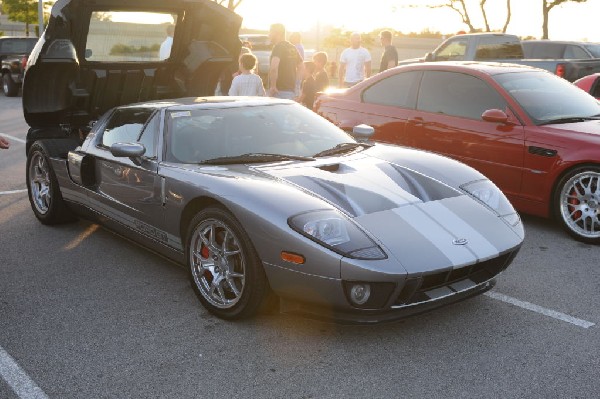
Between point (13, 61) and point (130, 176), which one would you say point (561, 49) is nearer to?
point (130, 176)

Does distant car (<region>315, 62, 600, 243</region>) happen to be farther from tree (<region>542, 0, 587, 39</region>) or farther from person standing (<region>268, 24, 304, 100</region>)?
tree (<region>542, 0, 587, 39</region>)

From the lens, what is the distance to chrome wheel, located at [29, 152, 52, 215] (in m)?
6.16

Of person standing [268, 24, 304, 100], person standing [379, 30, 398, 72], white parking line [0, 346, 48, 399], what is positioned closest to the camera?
white parking line [0, 346, 48, 399]

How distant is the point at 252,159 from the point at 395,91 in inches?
128

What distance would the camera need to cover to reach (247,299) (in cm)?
388

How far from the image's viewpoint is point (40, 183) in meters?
6.35

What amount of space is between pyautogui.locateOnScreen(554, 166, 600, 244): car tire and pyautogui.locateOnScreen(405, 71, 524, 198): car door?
419 millimetres

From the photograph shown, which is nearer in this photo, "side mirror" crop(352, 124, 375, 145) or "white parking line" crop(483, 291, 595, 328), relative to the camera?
"white parking line" crop(483, 291, 595, 328)

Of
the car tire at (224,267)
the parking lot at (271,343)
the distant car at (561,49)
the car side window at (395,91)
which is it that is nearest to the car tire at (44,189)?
the parking lot at (271,343)

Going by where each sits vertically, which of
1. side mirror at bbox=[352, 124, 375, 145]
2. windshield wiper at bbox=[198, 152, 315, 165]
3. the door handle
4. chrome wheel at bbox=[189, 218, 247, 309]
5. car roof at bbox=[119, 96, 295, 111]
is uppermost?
car roof at bbox=[119, 96, 295, 111]

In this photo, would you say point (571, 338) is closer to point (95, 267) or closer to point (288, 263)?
point (288, 263)

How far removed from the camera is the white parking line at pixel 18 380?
3.20 m

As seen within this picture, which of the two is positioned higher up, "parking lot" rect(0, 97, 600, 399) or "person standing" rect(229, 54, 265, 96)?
"person standing" rect(229, 54, 265, 96)

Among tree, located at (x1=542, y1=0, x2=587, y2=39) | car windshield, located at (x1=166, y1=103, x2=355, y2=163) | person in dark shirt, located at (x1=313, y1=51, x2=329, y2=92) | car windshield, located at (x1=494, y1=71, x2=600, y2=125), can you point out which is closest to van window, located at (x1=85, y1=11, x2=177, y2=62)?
car windshield, located at (x1=166, y1=103, x2=355, y2=163)
